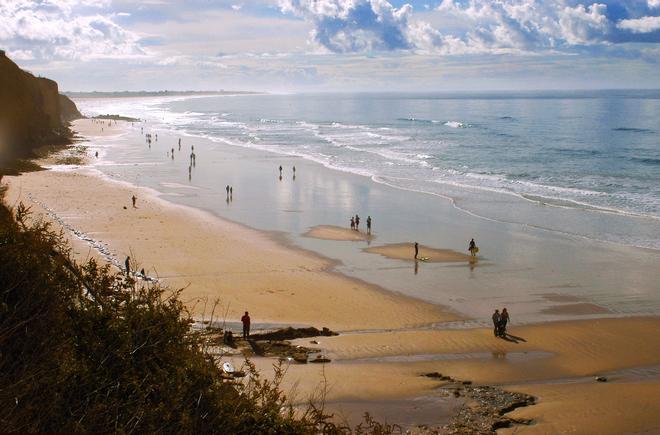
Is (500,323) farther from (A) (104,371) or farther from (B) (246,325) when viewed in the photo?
(A) (104,371)

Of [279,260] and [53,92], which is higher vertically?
[53,92]

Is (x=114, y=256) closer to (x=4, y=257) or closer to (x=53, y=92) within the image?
(x=4, y=257)

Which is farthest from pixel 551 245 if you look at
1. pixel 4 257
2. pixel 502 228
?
pixel 4 257

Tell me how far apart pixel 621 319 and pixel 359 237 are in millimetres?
13098

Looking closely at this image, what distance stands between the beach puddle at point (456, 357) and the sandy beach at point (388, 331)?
0.09 ft

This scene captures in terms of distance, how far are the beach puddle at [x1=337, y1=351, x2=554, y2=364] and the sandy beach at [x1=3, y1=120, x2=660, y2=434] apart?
3cm

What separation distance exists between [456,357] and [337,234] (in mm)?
14593

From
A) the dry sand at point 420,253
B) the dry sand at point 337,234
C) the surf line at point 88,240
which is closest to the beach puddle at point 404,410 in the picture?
the surf line at point 88,240

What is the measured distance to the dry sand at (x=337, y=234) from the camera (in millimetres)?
29859

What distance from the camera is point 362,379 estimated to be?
1488 cm

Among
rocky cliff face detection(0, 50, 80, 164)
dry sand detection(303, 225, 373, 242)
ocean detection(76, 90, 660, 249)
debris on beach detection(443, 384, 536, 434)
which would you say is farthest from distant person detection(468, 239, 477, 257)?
rocky cliff face detection(0, 50, 80, 164)

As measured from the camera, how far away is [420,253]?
27078 millimetres

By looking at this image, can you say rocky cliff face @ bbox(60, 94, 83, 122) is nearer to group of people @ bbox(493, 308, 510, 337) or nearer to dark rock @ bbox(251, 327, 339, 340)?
dark rock @ bbox(251, 327, 339, 340)

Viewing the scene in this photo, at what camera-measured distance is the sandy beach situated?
14086 mm
